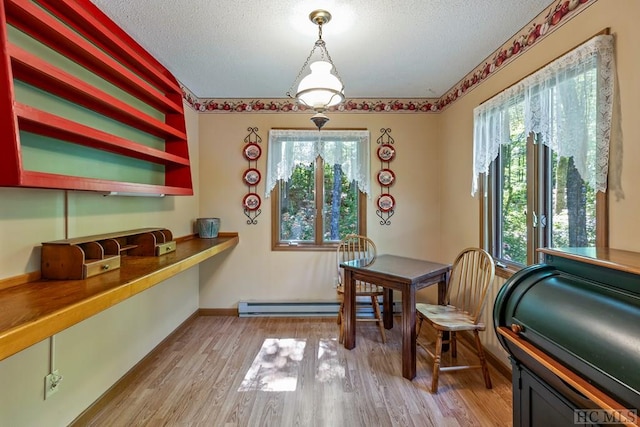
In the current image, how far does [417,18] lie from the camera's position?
189 centimetres

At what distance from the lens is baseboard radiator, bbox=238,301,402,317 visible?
3352 millimetres

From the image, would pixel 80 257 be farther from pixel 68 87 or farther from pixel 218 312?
pixel 218 312

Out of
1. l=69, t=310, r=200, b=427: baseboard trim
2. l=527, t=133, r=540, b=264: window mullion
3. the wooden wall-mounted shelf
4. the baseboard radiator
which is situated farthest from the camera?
the baseboard radiator

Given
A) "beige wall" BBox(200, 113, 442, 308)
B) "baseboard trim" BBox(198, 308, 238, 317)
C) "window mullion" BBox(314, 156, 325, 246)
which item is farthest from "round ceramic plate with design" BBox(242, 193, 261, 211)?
"baseboard trim" BBox(198, 308, 238, 317)

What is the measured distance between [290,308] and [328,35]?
2688 millimetres

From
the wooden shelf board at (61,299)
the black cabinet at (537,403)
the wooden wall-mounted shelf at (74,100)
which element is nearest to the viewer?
the wooden shelf board at (61,299)

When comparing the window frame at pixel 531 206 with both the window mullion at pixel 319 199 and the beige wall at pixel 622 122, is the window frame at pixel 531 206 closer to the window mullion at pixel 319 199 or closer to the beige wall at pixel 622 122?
the beige wall at pixel 622 122

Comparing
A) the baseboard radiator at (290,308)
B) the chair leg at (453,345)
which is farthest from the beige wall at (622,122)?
the baseboard radiator at (290,308)

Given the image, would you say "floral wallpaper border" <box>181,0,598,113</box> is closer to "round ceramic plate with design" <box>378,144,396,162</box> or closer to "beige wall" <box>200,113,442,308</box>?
"beige wall" <box>200,113,442,308</box>

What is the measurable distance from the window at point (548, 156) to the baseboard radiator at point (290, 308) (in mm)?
1749

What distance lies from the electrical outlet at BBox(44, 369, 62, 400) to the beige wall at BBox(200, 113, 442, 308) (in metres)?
1.85

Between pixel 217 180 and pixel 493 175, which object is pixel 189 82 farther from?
pixel 493 175

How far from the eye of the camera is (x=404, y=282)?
224 centimetres

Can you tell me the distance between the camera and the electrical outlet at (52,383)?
152 centimetres
